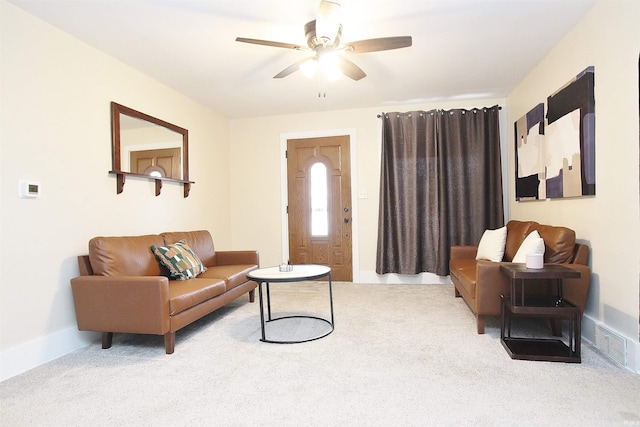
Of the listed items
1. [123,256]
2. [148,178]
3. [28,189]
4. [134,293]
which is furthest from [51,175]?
[134,293]

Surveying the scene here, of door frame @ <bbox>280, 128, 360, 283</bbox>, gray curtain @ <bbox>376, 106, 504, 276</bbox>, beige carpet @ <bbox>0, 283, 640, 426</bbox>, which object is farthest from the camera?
door frame @ <bbox>280, 128, 360, 283</bbox>

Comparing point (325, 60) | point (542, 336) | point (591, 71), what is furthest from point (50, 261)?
point (591, 71)

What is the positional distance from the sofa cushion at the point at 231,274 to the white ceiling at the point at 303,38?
1.98 metres

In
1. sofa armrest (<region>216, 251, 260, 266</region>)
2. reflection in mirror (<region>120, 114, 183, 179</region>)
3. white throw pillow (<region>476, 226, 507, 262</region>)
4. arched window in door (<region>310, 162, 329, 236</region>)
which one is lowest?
sofa armrest (<region>216, 251, 260, 266</region>)

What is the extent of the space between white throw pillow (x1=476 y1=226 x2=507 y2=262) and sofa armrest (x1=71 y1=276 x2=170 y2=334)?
113 inches

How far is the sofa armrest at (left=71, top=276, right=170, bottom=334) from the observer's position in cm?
227

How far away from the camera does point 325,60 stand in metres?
2.59

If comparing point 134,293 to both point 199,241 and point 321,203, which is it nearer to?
point 199,241

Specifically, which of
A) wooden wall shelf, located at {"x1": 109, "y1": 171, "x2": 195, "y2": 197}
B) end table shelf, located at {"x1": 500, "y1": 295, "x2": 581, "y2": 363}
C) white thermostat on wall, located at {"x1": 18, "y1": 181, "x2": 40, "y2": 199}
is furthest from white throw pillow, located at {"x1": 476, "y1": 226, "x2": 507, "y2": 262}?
white thermostat on wall, located at {"x1": 18, "y1": 181, "x2": 40, "y2": 199}

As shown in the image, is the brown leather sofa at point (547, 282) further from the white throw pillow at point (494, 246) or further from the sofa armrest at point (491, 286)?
the white throw pillow at point (494, 246)

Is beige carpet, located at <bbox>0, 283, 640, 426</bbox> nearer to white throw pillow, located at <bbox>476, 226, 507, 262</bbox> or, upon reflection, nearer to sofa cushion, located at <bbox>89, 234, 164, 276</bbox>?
sofa cushion, located at <bbox>89, 234, 164, 276</bbox>

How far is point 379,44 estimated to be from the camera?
233cm

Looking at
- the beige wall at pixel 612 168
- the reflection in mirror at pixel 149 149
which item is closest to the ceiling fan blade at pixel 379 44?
the beige wall at pixel 612 168

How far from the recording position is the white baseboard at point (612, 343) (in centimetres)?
198
